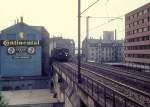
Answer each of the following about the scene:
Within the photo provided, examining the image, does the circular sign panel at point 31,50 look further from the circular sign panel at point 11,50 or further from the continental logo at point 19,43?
the circular sign panel at point 11,50

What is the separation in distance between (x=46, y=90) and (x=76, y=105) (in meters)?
33.3

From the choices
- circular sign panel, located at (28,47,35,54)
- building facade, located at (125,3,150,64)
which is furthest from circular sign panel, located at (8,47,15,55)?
building facade, located at (125,3,150,64)

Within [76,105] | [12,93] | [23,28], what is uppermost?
[23,28]

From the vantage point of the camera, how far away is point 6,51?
52.8m

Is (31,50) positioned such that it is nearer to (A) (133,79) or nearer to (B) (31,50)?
(B) (31,50)

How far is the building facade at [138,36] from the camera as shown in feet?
213

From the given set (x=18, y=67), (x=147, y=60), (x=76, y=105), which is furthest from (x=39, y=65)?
(x=76, y=105)

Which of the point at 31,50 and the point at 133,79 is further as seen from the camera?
the point at 31,50

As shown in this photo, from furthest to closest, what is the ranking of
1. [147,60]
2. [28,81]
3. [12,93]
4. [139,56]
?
[139,56]
[147,60]
[28,81]
[12,93]

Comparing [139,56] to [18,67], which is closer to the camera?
[18,67]

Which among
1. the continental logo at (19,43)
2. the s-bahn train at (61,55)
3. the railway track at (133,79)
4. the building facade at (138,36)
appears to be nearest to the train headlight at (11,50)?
the continental logo at (19,43)

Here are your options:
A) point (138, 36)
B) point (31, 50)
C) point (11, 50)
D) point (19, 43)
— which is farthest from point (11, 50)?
point (138, 36)

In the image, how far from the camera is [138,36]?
2761 inches

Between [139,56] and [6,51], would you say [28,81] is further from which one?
[139,56]
